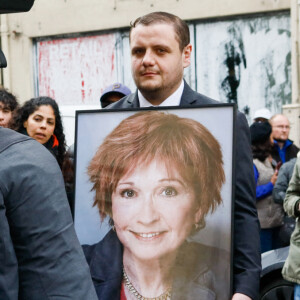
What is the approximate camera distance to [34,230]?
71.2 inches

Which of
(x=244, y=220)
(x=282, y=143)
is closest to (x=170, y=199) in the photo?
(x=244, y=220)

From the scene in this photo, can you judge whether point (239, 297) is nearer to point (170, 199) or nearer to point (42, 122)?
point (170, 199)

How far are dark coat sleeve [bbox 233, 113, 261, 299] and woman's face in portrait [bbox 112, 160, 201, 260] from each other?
0.17m

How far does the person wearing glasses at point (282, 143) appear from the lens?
26.6ft

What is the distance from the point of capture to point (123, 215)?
2.87 metres

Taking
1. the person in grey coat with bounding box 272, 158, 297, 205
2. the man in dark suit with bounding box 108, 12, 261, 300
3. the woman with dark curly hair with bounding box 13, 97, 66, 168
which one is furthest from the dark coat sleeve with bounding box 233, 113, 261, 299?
the person in grey coat with bounding box 272, 158, 297, 205

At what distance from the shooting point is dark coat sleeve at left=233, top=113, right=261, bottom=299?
2.78 metres

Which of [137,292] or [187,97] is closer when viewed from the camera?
[137,292]

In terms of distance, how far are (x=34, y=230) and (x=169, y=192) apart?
107cm

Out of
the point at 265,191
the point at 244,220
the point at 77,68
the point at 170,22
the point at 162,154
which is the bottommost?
the point at 265,191

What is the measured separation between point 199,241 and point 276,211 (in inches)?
171

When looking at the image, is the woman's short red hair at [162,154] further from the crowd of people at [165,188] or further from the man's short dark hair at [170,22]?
the man's short dark hair at [170,22]

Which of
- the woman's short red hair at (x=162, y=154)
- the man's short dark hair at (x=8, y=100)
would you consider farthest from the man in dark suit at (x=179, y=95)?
the man's short dark hair at (x=8, y=100)

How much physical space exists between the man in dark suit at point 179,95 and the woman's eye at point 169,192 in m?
0.24
